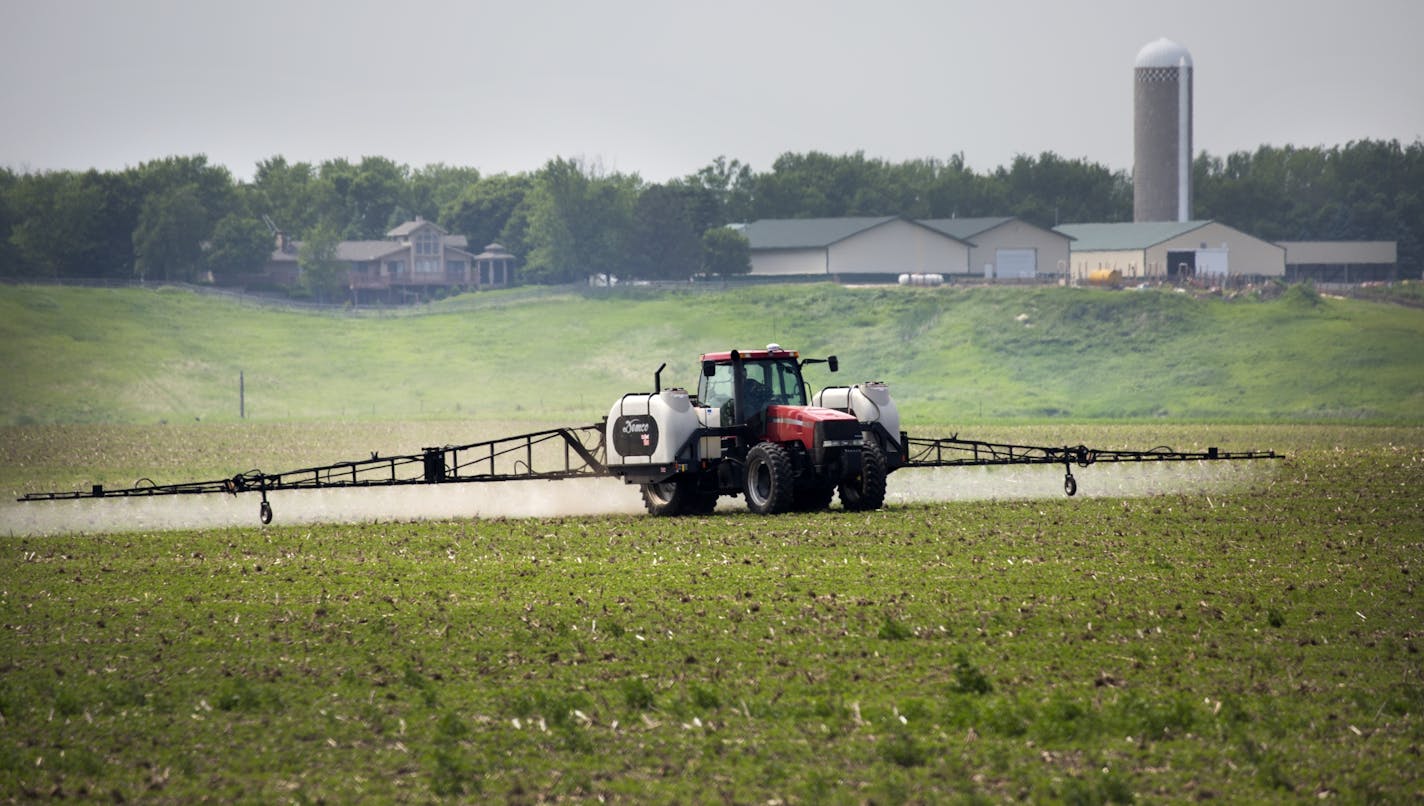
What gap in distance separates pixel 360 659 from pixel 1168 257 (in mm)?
155991

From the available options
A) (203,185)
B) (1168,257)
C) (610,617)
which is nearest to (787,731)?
(610,617)

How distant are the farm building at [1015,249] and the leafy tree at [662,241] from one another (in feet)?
75.4

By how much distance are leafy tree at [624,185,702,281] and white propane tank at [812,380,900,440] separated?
435 ft

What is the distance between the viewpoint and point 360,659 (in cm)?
2080

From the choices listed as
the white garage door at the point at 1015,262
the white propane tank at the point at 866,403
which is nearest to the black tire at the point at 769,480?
the white propane tank at the point at 866,403

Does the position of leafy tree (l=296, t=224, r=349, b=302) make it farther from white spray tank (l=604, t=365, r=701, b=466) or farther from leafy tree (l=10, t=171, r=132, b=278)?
white spray tank (l=604, t=365, r=701, b=466)

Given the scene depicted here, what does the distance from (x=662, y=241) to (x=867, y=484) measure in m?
138

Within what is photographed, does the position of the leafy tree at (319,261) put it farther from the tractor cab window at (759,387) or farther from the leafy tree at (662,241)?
the tractor cab window at (759,387)

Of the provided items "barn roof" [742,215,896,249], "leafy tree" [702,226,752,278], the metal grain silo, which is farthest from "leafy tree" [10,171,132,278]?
the metal grain silo

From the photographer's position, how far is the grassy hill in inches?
4390

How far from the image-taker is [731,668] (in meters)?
19.8

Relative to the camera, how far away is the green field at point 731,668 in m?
15.6

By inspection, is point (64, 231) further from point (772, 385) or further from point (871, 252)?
point (772, 385)

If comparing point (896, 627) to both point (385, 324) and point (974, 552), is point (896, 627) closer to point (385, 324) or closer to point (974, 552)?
point (974, 552)
